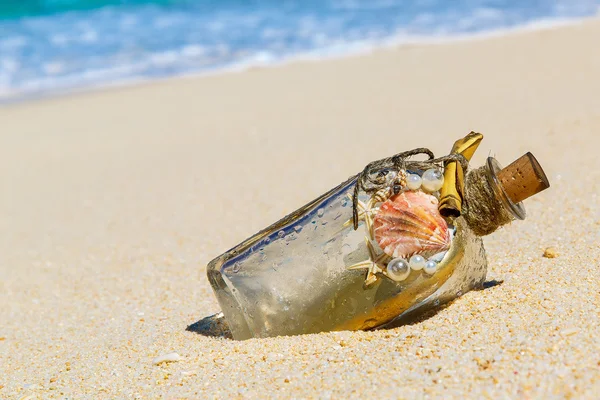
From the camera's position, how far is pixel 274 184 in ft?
13.6

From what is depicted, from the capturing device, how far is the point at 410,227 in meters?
1.74

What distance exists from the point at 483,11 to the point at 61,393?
9.49 metres

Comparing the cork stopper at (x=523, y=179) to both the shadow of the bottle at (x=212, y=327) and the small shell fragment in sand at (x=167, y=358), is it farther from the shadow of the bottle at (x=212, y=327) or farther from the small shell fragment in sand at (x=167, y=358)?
the small shell fragment in sand at (x=167, y=358)

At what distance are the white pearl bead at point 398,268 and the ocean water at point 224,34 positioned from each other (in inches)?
289

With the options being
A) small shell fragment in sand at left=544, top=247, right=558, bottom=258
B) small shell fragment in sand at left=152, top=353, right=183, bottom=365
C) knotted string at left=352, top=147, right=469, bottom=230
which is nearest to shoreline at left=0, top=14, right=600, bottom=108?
Answer: small shell fragment in sand at left=544, top=247, right=558, bottom=258

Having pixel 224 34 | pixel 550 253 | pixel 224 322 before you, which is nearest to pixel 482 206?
pixel 550 253

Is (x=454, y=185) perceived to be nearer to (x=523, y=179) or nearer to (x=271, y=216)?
(x=523, y=179)

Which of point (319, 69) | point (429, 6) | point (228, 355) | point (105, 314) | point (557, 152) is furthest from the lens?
point (429, 6)

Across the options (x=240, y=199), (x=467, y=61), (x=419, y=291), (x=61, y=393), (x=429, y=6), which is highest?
(x=429, y=6)

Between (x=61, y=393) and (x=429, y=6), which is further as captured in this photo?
(x=429, y=6)

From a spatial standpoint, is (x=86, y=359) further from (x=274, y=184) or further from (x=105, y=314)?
(x=274, y=184)

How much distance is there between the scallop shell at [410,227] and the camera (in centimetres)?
174

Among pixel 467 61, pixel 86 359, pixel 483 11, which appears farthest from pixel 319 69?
pixel 86 359

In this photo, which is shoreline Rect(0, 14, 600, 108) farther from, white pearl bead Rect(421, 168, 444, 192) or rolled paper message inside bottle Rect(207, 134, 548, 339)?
white pearl bead Rect(421, 168, 444, 192)
